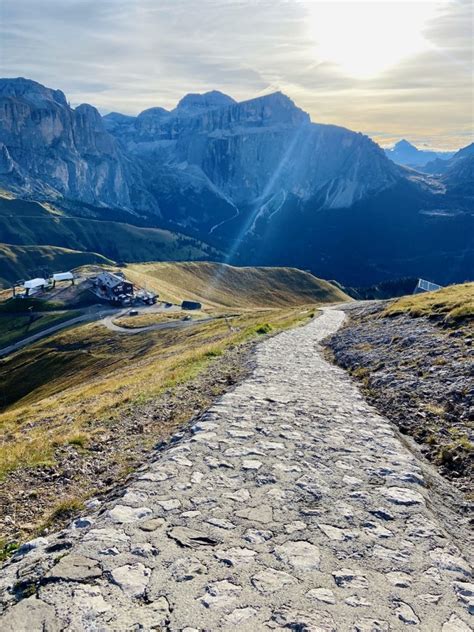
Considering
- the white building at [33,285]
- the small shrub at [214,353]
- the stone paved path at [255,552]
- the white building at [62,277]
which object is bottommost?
the white building at [33,285]

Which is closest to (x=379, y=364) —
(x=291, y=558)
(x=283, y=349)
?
(x=283, y=349)

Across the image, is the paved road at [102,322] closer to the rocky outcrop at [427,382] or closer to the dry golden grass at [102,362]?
the dry golden grass at [102,362]

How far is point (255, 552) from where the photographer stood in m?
7.36

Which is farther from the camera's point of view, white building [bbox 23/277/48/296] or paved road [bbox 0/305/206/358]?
white building [bbox 23/277/48/296]

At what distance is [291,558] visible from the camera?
7254 mm

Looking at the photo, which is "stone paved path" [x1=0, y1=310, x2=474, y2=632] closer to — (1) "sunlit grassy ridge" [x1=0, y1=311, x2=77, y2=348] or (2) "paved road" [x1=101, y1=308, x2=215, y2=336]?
(2) "paved road" [x1=101, y1=308, x2=215, y2=336]

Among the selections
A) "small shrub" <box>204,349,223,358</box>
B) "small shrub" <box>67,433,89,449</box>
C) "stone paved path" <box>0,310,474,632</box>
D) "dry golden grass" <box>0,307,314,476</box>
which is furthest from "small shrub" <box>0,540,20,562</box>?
"small shrub" <box>204,349,223,358</box>

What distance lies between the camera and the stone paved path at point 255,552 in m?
5.93

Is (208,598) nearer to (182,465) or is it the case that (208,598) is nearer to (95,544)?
(95,544)

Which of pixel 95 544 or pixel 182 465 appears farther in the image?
pixel 182 465

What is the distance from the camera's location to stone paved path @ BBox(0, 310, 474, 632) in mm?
5930

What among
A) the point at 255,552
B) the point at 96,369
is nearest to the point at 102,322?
the point at 96,369

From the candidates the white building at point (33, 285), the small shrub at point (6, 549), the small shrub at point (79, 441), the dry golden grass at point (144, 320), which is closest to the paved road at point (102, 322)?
the dry golden grass at point (144, 320)

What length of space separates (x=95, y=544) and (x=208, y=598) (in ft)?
6.92
